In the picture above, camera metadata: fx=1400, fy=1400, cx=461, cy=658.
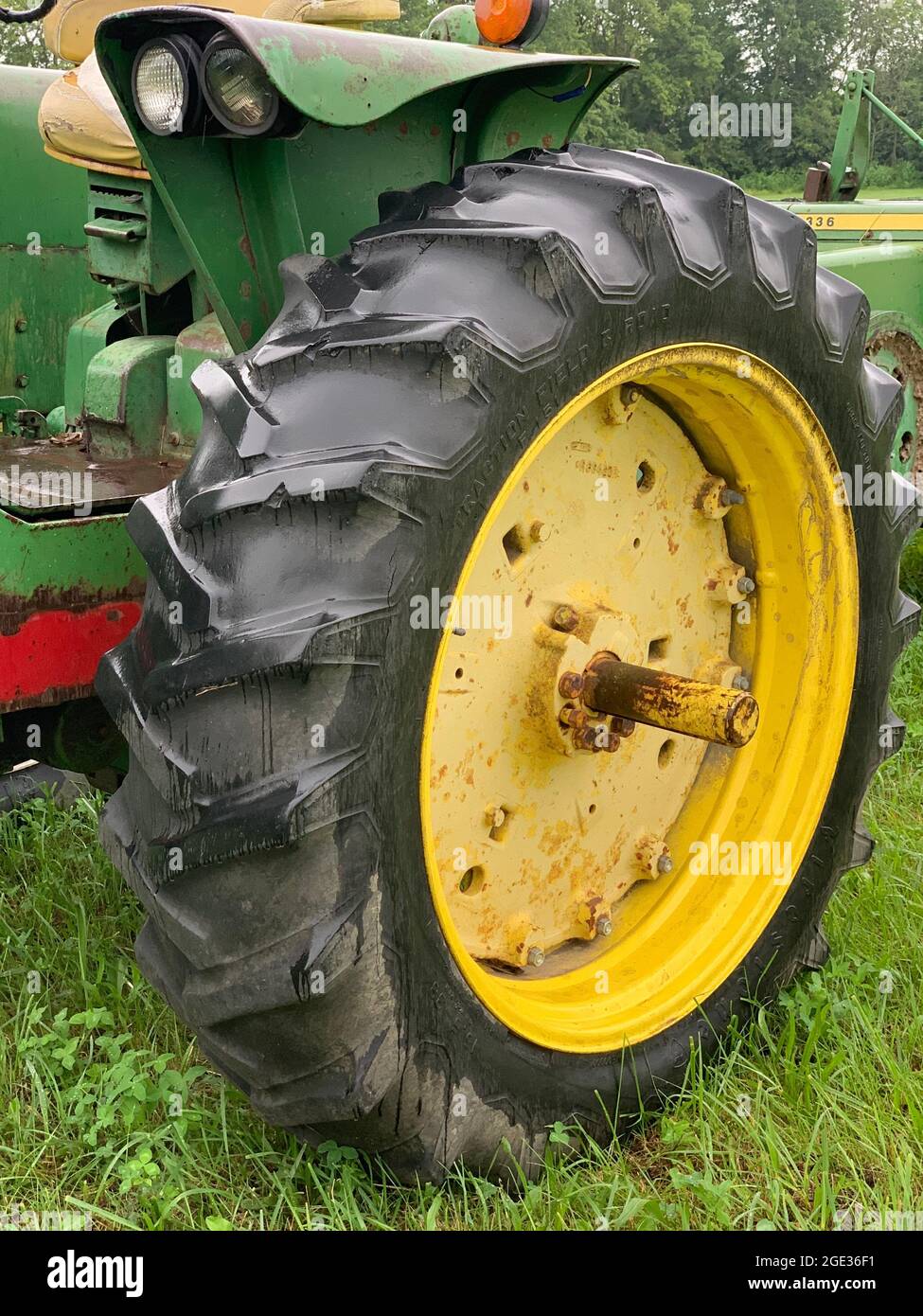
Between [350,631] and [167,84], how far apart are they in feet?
2.34

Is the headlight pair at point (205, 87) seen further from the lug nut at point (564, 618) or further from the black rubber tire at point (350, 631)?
the lug nut at point (564, 618)

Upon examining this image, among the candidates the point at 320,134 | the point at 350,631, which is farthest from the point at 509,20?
the point at 350,631

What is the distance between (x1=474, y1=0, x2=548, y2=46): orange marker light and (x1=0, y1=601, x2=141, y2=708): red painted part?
1.05 meters

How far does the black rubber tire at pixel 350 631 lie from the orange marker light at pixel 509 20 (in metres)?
0.42

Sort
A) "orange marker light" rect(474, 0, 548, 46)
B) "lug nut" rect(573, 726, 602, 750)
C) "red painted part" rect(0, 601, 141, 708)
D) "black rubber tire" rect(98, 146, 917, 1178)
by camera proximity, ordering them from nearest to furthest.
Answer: "black rubber tire" rect(98, 146, 917, 1178)
"red painted part" rect(0, 601, 141, 708)
"lug nut" rect(573, 726, 602, 750)
"orange marker light" rect(474, 0, 548, 46)

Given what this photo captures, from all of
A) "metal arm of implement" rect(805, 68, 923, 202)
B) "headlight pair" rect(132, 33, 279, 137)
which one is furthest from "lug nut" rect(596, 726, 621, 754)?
"metal arm of implement" rect(805, 68, 923, 202)

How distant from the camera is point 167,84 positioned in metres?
1.65

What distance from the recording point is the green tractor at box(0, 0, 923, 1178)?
1.51 meters

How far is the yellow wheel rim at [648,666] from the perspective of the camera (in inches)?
76.2

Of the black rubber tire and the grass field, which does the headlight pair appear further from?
the grass field

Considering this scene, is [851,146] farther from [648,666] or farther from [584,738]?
[584,738]

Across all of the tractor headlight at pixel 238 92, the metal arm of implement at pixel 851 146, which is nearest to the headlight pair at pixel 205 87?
the tractor headlight at pixel 238 92

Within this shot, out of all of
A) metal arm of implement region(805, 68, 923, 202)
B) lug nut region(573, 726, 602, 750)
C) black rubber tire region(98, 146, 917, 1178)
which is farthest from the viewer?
metal arm of implement region(805, 68, 923, 202)
